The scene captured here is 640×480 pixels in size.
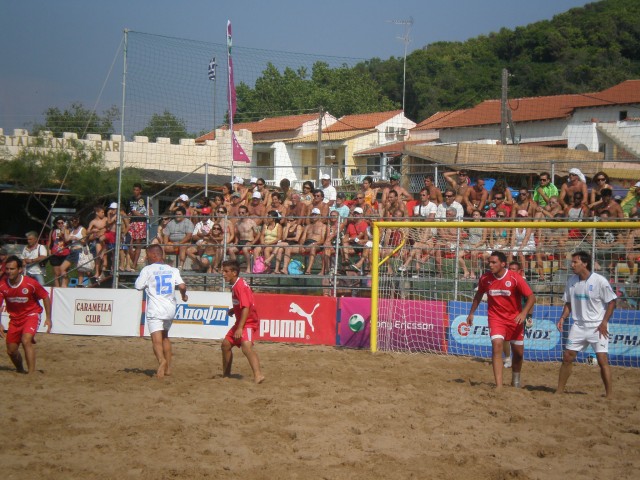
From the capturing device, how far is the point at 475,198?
15.0 metres

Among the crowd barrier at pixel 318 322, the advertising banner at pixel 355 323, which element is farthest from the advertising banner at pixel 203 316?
the advertising banner at pixel 355 323

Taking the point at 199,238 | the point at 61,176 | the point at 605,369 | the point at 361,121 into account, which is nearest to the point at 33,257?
the point at 199,238

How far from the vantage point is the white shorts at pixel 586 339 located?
8922mm

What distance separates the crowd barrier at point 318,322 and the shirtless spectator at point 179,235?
149 cm

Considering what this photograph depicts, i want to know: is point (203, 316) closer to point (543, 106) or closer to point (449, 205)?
point (449, 205)

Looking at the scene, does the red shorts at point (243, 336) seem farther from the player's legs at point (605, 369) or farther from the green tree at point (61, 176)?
the green tree at point (61, 176)

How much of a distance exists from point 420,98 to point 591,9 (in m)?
23.4

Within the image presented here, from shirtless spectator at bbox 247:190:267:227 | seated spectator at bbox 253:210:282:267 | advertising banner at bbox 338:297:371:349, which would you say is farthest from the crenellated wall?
advertising banner at bbox 338:297:371:349

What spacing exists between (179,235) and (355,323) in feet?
15.7

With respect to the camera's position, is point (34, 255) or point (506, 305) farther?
point (34, 255)

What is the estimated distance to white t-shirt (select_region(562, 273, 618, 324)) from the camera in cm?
895

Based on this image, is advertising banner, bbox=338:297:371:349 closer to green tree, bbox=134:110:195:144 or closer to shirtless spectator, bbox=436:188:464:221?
shirtless spectator, bbox=436:188:464:221

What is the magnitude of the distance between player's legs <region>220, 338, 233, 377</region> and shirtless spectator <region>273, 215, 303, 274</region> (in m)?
5.12

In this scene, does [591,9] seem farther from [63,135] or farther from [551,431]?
[551,431]
